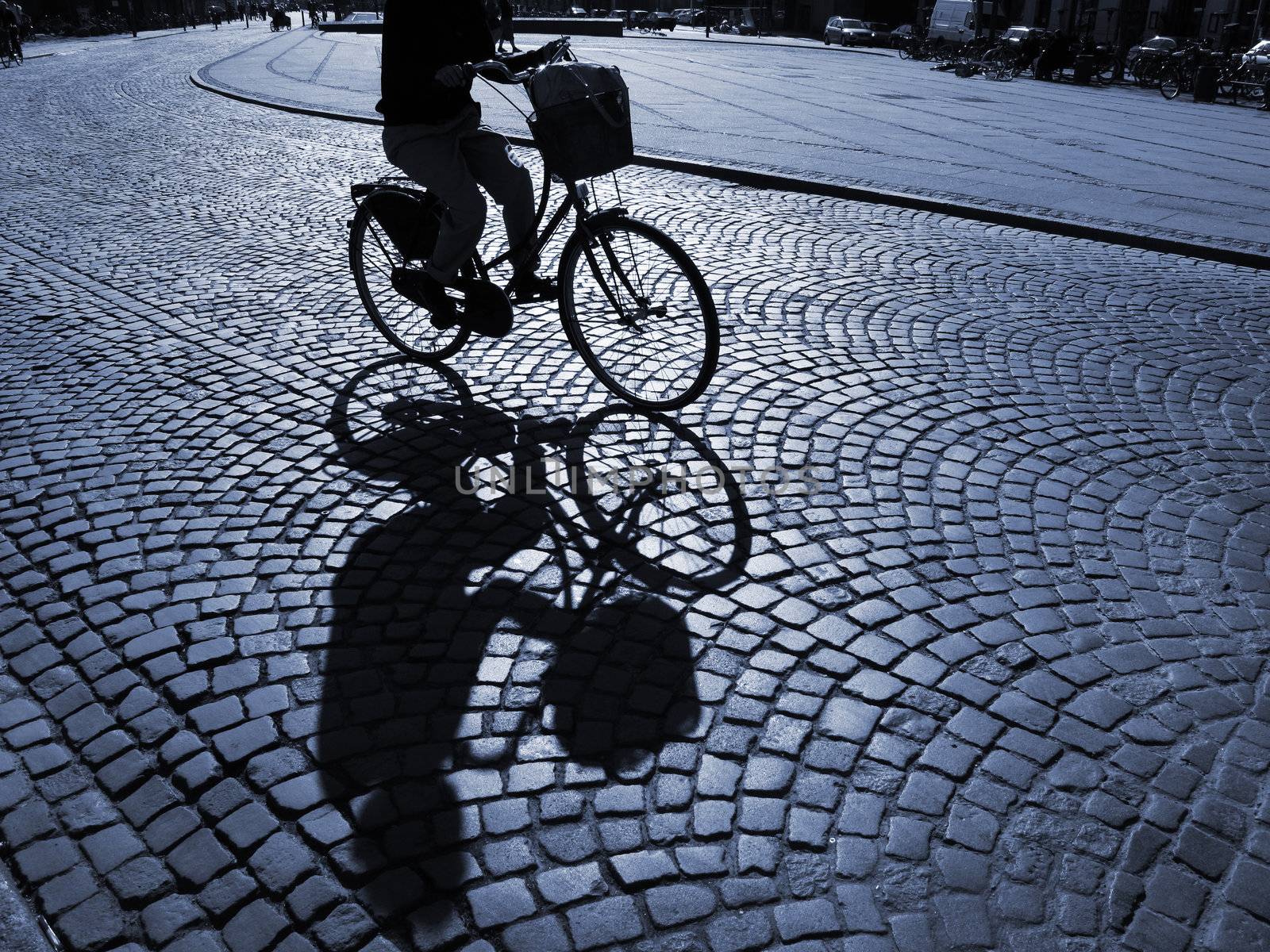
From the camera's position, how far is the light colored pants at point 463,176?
463 centimetres

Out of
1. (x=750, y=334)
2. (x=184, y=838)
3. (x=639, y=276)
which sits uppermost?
(x=639, y=276)

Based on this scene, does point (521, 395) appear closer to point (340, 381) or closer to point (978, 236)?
point (340, 381)

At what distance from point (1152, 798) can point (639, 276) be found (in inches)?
121

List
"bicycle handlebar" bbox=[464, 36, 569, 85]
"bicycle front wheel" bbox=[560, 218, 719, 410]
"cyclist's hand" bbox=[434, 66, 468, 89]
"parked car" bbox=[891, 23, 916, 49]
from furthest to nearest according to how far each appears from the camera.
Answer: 1. "parked car" bbox=[891, 23, 916, 49]
2. "bicycle front wheel" bbox=[560, 218, 719, 410]
3. "bicycle handlebar" bbox=[464, 36, 569, 85]
4. "cyclist's hand" bbox=[434, 66, 468, 89]

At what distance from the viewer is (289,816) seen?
2533 mm

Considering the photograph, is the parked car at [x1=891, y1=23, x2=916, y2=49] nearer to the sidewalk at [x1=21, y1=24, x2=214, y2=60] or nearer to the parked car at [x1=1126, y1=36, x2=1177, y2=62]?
the parked car at [x1=1126, y1=36, x2=1177, y2=62]

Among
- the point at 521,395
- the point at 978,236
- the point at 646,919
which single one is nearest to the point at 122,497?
the point at 521,395

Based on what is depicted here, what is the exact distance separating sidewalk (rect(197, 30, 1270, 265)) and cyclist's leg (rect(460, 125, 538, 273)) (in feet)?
18.9

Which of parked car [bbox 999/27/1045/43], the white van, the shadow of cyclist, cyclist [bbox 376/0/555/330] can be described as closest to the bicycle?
cyclist [bbox 376/0/555/330]

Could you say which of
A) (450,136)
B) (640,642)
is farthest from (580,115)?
(640,642)

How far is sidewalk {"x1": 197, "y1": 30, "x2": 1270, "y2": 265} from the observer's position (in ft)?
31.0

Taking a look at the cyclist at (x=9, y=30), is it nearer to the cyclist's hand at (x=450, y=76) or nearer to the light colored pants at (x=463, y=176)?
the light colored pants at (x=463, y=176)

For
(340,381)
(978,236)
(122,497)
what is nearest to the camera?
(122,497)

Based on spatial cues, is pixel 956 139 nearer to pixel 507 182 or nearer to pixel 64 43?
pixel 507 182
